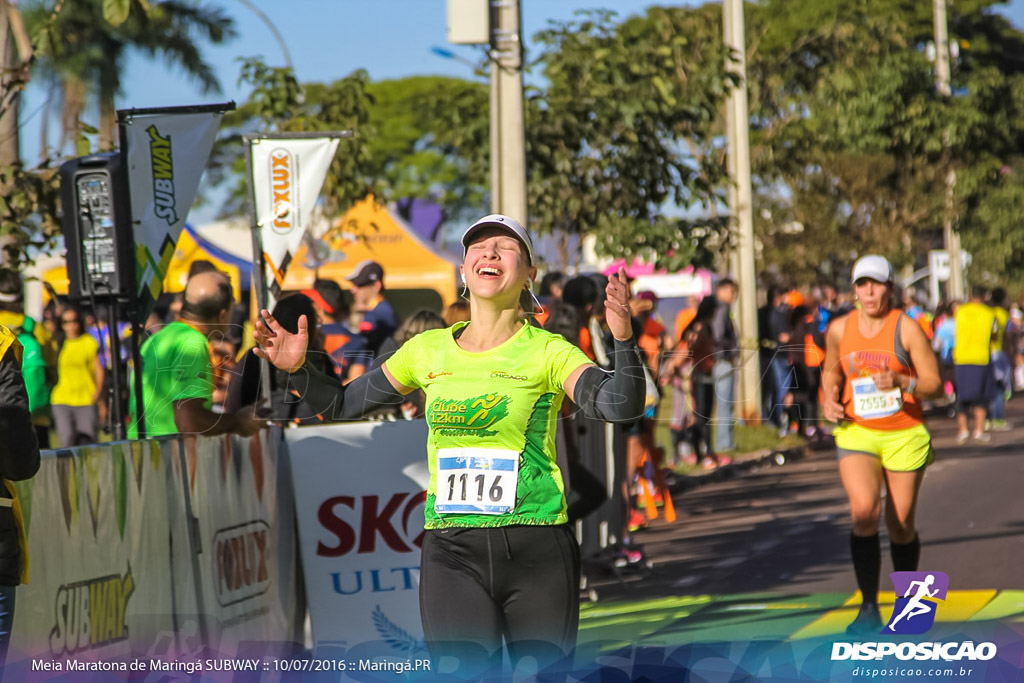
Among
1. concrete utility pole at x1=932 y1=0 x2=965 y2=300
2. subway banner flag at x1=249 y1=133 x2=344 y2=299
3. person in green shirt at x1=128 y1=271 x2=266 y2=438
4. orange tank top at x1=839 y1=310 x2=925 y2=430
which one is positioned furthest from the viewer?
concrete utility pole at x1=932 y1=0 x2=965 y2=300

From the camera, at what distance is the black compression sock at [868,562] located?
7281 mm

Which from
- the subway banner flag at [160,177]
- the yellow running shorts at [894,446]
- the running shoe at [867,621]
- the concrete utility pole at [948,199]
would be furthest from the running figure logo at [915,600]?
the concrete utility pole at [948,199]

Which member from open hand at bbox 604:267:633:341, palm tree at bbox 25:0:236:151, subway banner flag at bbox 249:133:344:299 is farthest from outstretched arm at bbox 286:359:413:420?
palm tree at bbox 25:0:236:151

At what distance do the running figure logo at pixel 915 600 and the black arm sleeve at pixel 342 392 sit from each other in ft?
8.26

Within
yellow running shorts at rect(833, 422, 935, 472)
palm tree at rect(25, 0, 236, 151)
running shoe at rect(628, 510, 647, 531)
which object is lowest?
running shoe at rect(628, 510, 647, 531)

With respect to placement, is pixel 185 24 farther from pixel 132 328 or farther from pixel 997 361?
pixel 132 328

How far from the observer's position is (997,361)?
72.7 ft

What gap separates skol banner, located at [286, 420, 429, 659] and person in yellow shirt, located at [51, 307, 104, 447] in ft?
24.4

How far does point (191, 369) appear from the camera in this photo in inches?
250

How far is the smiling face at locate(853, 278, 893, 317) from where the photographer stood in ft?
23.5

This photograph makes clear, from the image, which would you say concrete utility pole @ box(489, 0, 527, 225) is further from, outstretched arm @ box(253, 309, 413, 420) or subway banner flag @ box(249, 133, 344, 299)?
outstretched arm @ box(253, 309, 413, 420)

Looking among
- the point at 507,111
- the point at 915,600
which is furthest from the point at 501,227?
the point at 507,111

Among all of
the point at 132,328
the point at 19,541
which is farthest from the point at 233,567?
the point at 19,541

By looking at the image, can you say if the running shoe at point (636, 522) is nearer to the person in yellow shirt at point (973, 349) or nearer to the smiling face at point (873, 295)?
the smiling face at point (873, 295)
